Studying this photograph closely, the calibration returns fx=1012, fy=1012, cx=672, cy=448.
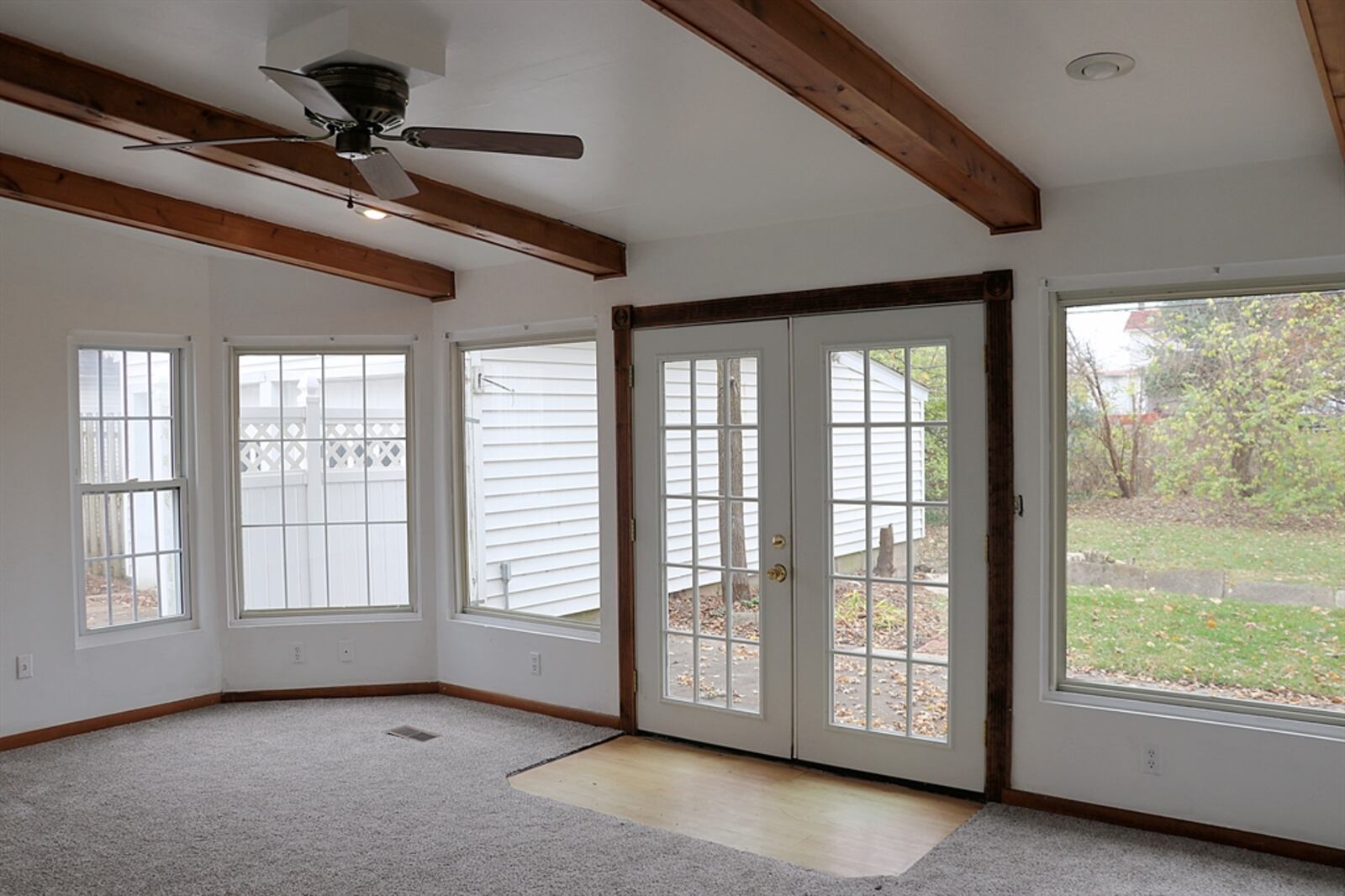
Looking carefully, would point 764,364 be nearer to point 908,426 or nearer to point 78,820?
point 908,426

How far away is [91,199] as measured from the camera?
4.13 m

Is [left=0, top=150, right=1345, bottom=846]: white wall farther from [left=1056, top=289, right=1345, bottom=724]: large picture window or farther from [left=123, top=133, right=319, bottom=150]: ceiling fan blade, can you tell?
[left=123, top=133, right=319, bottom=150]: ceiling fan blade

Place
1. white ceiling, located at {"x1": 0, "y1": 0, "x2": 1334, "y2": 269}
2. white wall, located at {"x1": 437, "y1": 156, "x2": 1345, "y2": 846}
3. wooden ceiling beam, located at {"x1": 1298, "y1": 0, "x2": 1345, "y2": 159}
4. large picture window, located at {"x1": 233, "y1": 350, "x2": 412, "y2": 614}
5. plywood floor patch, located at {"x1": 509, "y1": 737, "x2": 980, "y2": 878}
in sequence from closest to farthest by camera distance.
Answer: wooden ceiling beam, located at {"x1": 1298, "y1": 0, "x2": 1345, "y2": 159}
white ceiling, located at {"x1": 0, "y1": 0, "x2": 1334, "y2": 269}
white wall, located at {"x1": 437, "y1": 156, "x2": 1345, "y2": 846}
plywood floor patch, located at {"x1": 509, "y1": 737, "x2": 980, "y2": 878}
large picture window, located at {"x1": 233, "y1": 350, "x2": 412, "y2": 614}

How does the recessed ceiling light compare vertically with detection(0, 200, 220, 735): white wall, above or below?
above

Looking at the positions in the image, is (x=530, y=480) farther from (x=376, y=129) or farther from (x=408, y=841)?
(x=376, y=129)

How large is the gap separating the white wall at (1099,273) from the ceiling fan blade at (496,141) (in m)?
1.91

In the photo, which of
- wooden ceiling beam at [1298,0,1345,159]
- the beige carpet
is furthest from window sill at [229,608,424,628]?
wooden ceiling beam at [1298,0,1345,159]

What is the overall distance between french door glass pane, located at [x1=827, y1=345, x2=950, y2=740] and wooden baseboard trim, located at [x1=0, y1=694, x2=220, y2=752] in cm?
351

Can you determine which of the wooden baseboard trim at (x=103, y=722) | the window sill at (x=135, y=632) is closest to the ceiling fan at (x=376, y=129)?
the window sill at (x=135, y=632)

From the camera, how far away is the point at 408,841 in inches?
144

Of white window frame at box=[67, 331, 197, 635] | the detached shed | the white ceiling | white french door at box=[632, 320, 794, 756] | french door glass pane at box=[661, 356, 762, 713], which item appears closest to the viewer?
the white ceiling

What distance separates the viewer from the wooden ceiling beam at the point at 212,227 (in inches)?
156

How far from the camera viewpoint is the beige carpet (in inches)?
129

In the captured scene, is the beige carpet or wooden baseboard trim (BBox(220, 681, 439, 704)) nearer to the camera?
the beige carpet
